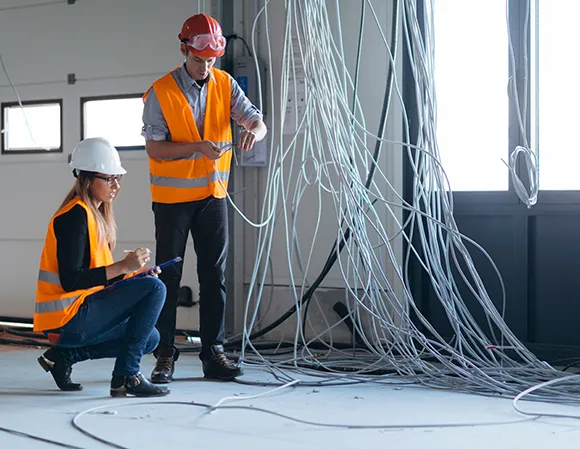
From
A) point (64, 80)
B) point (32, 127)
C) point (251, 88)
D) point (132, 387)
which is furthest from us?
point (32, 127)

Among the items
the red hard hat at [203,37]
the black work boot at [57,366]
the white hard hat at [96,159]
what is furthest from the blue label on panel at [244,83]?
the black work boot at [57,366]

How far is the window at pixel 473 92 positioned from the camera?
401 cm

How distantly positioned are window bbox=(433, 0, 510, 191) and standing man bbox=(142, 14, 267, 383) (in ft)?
3.98

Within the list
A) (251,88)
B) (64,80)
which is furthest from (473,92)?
(64,80)

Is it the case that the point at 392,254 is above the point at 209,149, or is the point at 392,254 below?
below

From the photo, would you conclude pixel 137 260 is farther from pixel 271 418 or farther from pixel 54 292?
pixel 271 418

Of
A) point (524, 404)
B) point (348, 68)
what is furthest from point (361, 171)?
point (524, 404)

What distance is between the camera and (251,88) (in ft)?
14.1

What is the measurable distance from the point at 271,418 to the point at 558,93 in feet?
7.26

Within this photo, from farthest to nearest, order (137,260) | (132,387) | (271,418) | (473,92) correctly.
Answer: (473,92) < (132,387) < (137,260) < (271,418)

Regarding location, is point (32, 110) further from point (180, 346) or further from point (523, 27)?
point (523, 27)

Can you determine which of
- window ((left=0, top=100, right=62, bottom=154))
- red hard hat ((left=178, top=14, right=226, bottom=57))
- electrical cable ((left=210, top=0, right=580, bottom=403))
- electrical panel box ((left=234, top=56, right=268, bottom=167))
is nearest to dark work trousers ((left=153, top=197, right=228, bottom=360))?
electrical cable ((left=210, top=0, right=580, bottom=403))

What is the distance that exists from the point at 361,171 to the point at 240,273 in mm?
867

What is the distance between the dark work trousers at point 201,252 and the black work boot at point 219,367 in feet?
0.08
